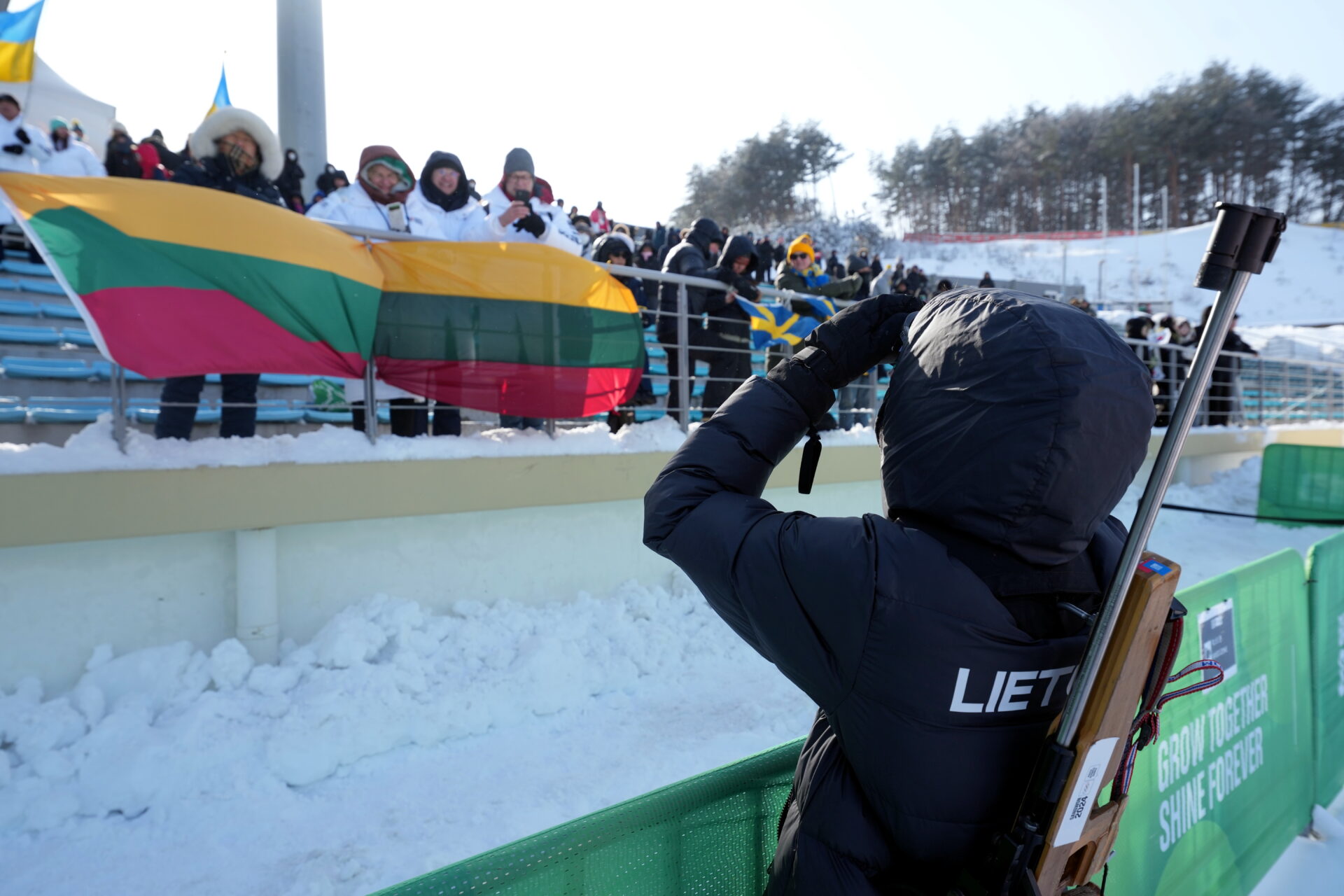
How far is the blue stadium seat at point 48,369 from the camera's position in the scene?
202 inches

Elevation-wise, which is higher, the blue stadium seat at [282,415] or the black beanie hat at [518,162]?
the black beanie hat at [518,162]

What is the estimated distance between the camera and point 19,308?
6043mm

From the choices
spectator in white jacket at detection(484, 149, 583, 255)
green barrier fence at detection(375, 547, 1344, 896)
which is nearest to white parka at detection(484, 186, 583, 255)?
spectator in white jacket at detection(484, 149, 583, 255)

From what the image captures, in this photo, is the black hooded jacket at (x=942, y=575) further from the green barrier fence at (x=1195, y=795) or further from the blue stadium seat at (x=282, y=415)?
the blue stadium seat at (x=282, y=415)

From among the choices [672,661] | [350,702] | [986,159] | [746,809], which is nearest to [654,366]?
[672,661]

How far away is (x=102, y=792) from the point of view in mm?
3225

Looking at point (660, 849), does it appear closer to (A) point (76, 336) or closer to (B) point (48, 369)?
(B) point (48, 369)

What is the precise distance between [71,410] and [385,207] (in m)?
2.21

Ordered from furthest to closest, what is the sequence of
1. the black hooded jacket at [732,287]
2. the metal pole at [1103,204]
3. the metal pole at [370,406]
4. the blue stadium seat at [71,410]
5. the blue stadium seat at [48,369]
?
the metal pole at [1103,204] → the black hooded jacket at [732,287] → the blue stadium seat at [48,369] → the blue stadium seat at [71,410] → the metal pole at [370,406]

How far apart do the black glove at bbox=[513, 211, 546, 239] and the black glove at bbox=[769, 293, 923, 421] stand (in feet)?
14.3

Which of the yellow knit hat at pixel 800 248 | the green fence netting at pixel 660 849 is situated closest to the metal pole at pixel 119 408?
the green fence netting at pixel 660 849

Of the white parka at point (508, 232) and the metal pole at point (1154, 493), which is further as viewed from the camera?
the white parka at point (508, 232)

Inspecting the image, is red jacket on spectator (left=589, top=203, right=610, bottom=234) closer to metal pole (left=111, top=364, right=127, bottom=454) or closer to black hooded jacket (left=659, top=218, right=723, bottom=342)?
black hooded jacket (left=659, top=218, right=723, bottom=342)

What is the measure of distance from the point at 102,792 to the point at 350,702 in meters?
0.98
